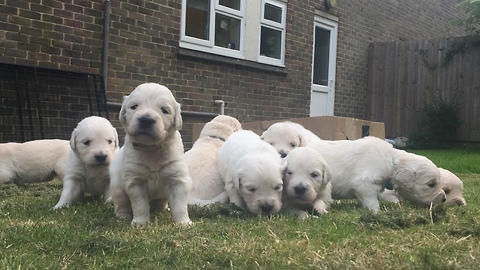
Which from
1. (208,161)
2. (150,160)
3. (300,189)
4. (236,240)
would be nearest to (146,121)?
(150,160)

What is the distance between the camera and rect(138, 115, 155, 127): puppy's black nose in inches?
131

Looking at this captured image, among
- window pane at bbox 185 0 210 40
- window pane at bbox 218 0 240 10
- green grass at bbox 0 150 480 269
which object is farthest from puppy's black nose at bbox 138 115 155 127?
window pane at bbox 218 0 240 10

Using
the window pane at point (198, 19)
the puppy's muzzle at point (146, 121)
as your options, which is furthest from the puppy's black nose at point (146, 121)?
the window pane at point (198, 19)

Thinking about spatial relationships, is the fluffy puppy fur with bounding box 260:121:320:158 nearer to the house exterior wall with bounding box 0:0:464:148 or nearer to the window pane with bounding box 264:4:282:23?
the house exterior wall with bounding box 0:0:464:148

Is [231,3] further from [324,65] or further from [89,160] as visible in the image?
[89,160]

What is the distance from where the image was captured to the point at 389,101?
16.5 m

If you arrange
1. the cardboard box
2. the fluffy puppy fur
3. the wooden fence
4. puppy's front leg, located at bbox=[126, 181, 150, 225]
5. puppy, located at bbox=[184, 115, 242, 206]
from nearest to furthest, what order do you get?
puppy's front leg, located at bbox=[126, 181, 150, 225] < puppy, located at bbox=[184, 115, 242, 206] < the fluffy puppy fur < the cardboard box < the wooden fence

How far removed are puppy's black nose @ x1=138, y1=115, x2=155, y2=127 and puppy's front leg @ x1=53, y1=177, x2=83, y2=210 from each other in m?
1.38

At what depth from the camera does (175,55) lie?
9.84 m

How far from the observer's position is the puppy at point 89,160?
4277mm

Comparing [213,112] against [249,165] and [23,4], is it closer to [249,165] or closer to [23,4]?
[23,4]

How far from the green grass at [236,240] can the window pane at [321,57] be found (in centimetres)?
1061

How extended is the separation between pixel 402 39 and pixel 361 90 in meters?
3.36

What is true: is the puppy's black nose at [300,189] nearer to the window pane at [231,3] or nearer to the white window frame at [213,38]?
the white window frame at [213,38]
